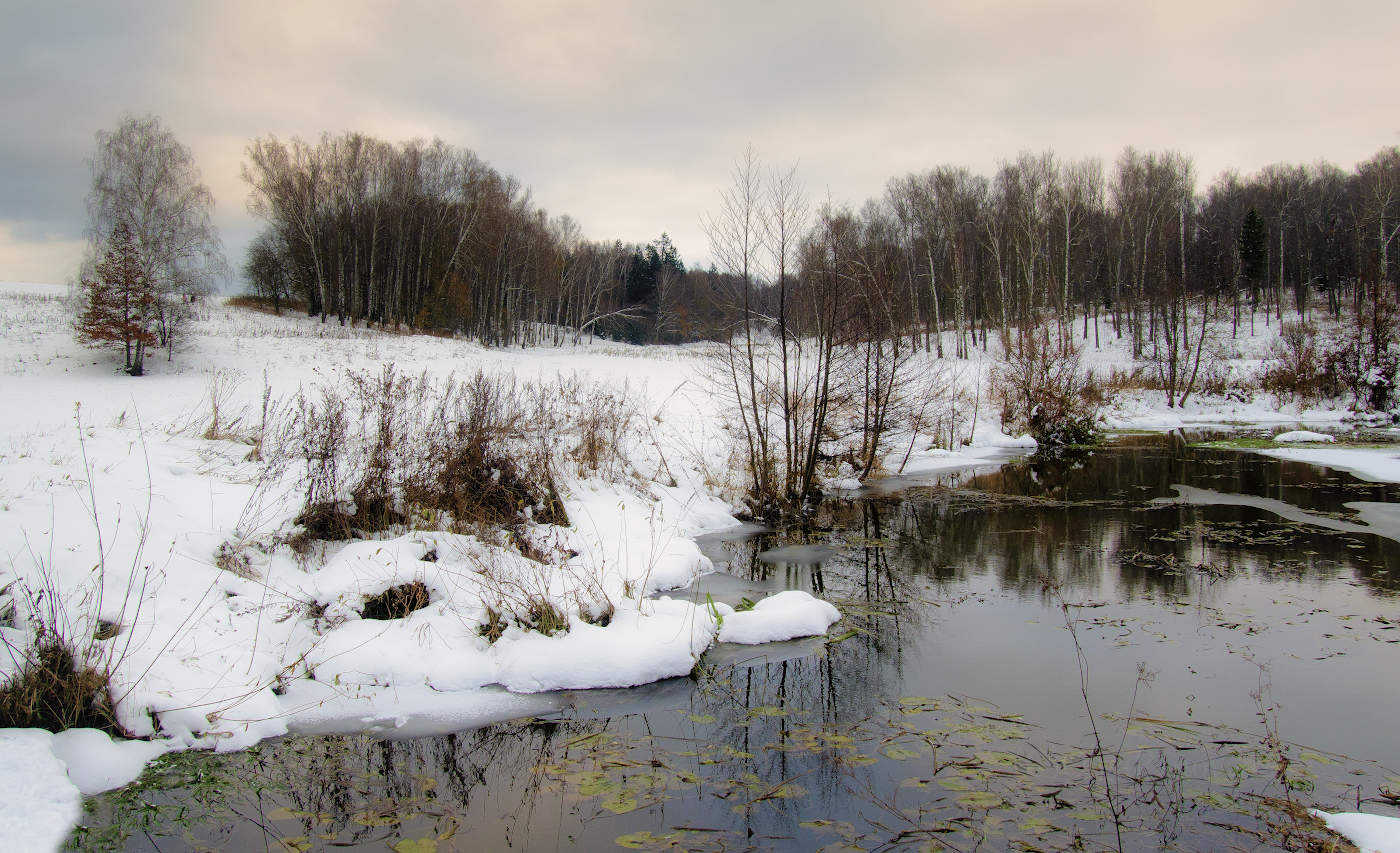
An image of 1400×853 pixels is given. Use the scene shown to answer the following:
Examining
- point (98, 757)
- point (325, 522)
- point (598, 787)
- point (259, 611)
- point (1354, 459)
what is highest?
point (325, 522)

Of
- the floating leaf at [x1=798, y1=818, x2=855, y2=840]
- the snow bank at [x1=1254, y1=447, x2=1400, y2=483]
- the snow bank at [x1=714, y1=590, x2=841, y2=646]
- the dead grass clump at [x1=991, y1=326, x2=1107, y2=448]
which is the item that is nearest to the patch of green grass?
the snow bank at [x1=1254, y1=447, x2=1400, y2=483]

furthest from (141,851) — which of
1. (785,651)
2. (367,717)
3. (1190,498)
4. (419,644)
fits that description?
(1190,498)

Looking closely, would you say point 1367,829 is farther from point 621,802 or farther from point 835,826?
point 621,802

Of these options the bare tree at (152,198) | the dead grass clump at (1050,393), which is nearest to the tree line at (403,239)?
the bare tree at (152,198)

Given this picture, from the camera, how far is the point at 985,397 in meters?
27.6

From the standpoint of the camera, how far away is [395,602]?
657 cm

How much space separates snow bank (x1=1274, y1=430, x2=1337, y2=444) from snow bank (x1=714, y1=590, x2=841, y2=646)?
20899 mm

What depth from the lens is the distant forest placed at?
39625mm

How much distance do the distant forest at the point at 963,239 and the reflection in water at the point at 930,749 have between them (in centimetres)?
2934

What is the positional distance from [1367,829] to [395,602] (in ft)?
22.7

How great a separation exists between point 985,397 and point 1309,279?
35892 millimetres

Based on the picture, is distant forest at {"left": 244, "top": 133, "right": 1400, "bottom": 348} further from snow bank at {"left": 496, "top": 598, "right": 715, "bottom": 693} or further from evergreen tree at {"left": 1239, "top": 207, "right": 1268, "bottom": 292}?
snow bank at {"left": 496, "top": 598, "right": 715, "bottom": 693}

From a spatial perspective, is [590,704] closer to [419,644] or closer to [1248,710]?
[419,644]

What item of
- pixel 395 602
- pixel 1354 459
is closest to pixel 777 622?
pixel 395 602
